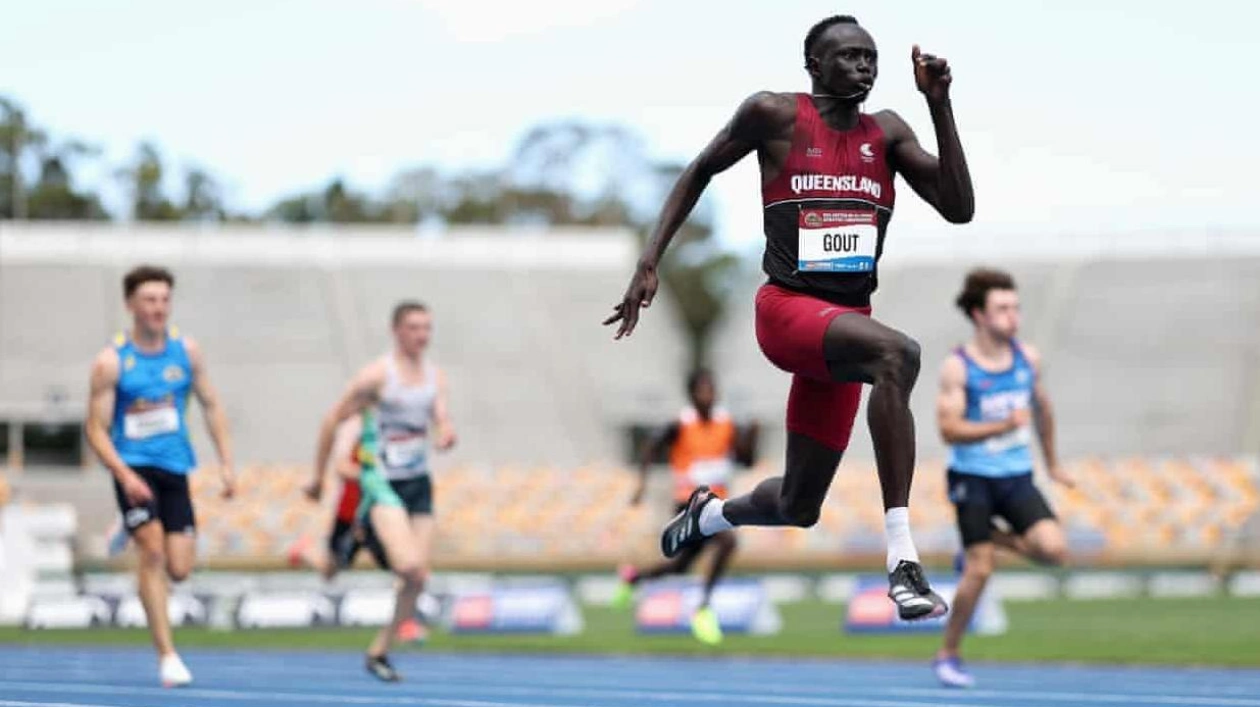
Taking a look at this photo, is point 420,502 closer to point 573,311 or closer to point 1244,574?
point 1244,574

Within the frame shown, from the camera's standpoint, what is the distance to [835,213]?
789 cm

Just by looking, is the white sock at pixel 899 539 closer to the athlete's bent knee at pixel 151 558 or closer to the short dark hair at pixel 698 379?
the athlete's bent knee at pixel 151 558

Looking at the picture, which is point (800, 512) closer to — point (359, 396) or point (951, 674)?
point (951, 674)

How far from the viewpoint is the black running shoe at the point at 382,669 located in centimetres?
1243

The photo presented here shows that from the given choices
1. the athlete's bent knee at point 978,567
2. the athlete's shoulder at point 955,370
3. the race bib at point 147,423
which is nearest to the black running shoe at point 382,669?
the race bib at point 147,423

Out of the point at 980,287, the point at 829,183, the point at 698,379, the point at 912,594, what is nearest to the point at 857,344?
the point at 829,183

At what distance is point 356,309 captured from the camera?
5678cm

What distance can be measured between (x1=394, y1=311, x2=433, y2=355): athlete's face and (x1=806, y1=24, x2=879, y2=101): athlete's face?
5420 millimetres

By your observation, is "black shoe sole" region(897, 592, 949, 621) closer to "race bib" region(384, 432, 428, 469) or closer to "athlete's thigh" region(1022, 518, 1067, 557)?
"athlete's thigh" region(1022, 518, 1067, 557)

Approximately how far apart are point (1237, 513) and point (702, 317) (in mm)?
62086

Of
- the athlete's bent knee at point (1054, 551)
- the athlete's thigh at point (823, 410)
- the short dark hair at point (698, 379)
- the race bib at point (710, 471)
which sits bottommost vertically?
the race bib at point (710, 471)

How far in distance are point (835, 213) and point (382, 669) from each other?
5720 mm

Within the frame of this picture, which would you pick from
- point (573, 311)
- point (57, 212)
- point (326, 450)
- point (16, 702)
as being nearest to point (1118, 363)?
point (573, 311)

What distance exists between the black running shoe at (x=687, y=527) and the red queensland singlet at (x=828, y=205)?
1.65m
